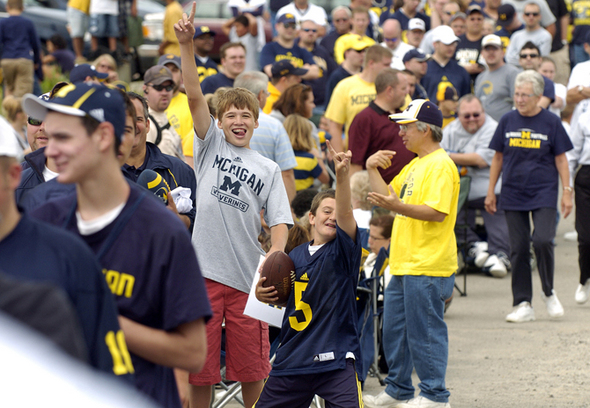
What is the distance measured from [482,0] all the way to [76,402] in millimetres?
16300

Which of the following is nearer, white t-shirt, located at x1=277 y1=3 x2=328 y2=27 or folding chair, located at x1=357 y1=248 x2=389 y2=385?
folding chair, located at x1=357 y1=248 x2=389 y2=385

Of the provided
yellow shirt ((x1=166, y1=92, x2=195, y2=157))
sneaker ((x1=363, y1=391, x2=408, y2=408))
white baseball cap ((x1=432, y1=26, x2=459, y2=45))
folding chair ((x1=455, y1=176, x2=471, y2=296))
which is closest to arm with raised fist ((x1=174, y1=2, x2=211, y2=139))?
sneaker ((x1=363, y1=391, x2=408, y2=408))

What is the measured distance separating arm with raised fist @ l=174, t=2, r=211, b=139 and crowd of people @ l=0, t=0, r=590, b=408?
0.5 inches

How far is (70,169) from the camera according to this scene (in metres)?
2.40

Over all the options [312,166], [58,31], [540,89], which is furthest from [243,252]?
[58,31]

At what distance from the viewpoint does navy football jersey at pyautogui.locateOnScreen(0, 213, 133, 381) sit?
6.89 ft

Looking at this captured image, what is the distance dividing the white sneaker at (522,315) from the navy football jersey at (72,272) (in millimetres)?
6744

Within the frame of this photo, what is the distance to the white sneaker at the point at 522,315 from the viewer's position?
328 inches

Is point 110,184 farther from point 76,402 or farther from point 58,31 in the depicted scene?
point 58,31

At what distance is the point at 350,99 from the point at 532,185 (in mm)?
2476

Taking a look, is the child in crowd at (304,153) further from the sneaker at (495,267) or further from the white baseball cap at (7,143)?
the white baseball cap at (7,143)

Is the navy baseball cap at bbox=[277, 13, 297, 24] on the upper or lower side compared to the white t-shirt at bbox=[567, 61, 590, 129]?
upper

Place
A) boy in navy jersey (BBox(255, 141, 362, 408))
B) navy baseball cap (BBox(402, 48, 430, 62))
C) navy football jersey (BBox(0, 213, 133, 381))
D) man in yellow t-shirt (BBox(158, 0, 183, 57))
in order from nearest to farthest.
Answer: navy football jersey (BBox(0, 213, 133, 381)) < boy in navy jersey (BBox(255, 141, 362, 408)) < navy baseball cap (BBox(402, 48, 430, 62)) < man in yellow t-shirt (BBox(158, 0, 183, 57))

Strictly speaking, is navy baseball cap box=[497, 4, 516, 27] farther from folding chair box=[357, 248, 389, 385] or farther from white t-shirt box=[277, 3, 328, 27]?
folding chair box=[357, 248, 389, 385]
